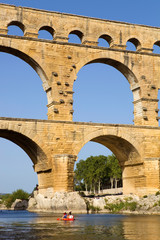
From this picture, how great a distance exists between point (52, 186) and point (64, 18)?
36.6 ft

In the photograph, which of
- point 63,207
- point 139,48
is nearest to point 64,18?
point 139,48

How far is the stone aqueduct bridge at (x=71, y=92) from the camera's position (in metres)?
26.5

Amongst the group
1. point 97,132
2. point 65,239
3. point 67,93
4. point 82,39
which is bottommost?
point 65,239

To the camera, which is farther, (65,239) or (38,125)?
(38,125)

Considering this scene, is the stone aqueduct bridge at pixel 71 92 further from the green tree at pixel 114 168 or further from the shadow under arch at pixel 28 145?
the green tree at pixel 114 168

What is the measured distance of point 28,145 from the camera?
1071 inches

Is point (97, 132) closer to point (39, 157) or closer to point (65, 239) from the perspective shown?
point (39, 157)

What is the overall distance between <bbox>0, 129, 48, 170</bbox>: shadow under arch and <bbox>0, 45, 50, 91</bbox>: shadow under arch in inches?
149

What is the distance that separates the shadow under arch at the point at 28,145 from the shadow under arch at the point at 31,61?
380cm

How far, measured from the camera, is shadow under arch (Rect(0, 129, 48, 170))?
26250 mm

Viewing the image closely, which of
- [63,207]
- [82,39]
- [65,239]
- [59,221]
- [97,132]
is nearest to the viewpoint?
[65,239]

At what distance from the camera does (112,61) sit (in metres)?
30.3

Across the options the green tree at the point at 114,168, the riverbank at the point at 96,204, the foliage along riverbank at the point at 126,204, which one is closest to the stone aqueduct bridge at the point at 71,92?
the riverbank at the point at 96,204

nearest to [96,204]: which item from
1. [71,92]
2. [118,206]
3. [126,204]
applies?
[118,206]
